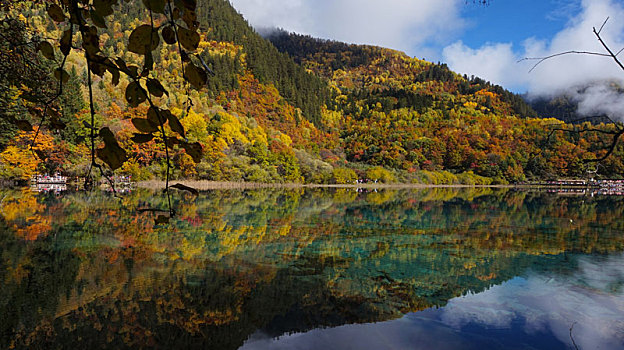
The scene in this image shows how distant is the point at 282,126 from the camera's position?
63906 millimetres

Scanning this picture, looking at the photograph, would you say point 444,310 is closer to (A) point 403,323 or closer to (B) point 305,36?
(A) point 403,323

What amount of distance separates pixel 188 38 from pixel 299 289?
5109 mm

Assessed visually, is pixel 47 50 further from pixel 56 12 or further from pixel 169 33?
pixel 169 33

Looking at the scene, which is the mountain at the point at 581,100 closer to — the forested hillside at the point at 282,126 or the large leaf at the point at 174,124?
the forested hillside at the point at 282,126

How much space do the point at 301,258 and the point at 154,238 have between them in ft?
12.2

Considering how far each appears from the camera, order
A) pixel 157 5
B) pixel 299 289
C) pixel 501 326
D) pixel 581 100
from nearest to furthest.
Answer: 1. pixel 157 5
2. pixel 501 326
3. pixel 299 289
4. pixel 581 100

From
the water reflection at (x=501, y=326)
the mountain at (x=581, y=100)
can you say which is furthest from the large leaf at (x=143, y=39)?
the mountain at (x=581, y=100)

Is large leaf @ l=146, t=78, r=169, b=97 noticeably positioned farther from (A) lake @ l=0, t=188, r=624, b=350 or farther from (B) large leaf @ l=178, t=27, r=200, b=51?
(A) lake @ l=0, t=188, r=624, b=350

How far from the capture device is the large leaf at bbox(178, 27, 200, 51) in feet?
2.73

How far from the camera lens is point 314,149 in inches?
2391

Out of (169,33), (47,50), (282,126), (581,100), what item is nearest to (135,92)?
(169,33)

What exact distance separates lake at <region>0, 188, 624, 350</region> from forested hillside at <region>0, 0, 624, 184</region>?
12.3 feet

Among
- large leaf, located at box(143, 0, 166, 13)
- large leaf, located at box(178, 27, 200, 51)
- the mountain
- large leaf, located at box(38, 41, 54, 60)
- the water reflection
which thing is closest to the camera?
large leaf, located at box(143, 0, 166, 13)

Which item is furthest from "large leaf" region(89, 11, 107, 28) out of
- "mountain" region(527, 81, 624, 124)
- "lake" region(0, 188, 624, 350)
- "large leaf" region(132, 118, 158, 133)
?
"mountain" region(527, 81, 624, 124)
